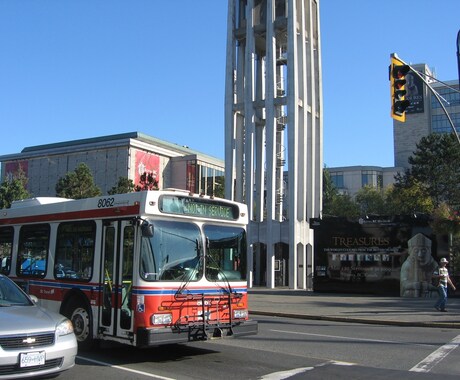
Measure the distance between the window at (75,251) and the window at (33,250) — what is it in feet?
1.90

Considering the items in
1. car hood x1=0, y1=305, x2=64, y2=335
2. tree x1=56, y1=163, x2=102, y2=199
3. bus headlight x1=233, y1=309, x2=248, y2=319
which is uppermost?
tree x1=56, y1=163, x2=102, y2=199

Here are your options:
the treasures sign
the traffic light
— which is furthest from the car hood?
the treasures sign

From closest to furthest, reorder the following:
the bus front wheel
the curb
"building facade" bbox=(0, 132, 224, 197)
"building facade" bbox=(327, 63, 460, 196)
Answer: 1. the bus front wheel
2. the curb
3. "building facade" bbox=(0, 132, 224, 197)
4. "building facade" bbox=(327, 63, 460, 196)

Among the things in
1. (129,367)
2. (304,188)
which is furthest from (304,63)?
(129,367)

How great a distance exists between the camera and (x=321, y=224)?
90.5ft

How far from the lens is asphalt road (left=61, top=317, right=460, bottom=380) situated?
26.2ft

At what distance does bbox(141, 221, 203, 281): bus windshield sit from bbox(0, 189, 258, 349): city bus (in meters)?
0.02

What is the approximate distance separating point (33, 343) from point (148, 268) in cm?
247

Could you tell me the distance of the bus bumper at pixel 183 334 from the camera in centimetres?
824

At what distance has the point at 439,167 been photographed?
148 feet

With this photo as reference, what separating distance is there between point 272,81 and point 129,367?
3234 cm

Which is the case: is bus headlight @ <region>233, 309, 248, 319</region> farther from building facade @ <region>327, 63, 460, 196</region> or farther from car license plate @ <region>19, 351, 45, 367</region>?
building facade @ <region>327, 63, 460, 196</region>

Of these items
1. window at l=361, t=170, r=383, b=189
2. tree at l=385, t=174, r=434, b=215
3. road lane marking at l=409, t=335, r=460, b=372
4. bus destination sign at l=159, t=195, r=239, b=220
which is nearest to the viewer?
road lane marking at l=409, t=335, r=460, b=372

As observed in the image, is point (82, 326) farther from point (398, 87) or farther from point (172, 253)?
point (398, 87)
